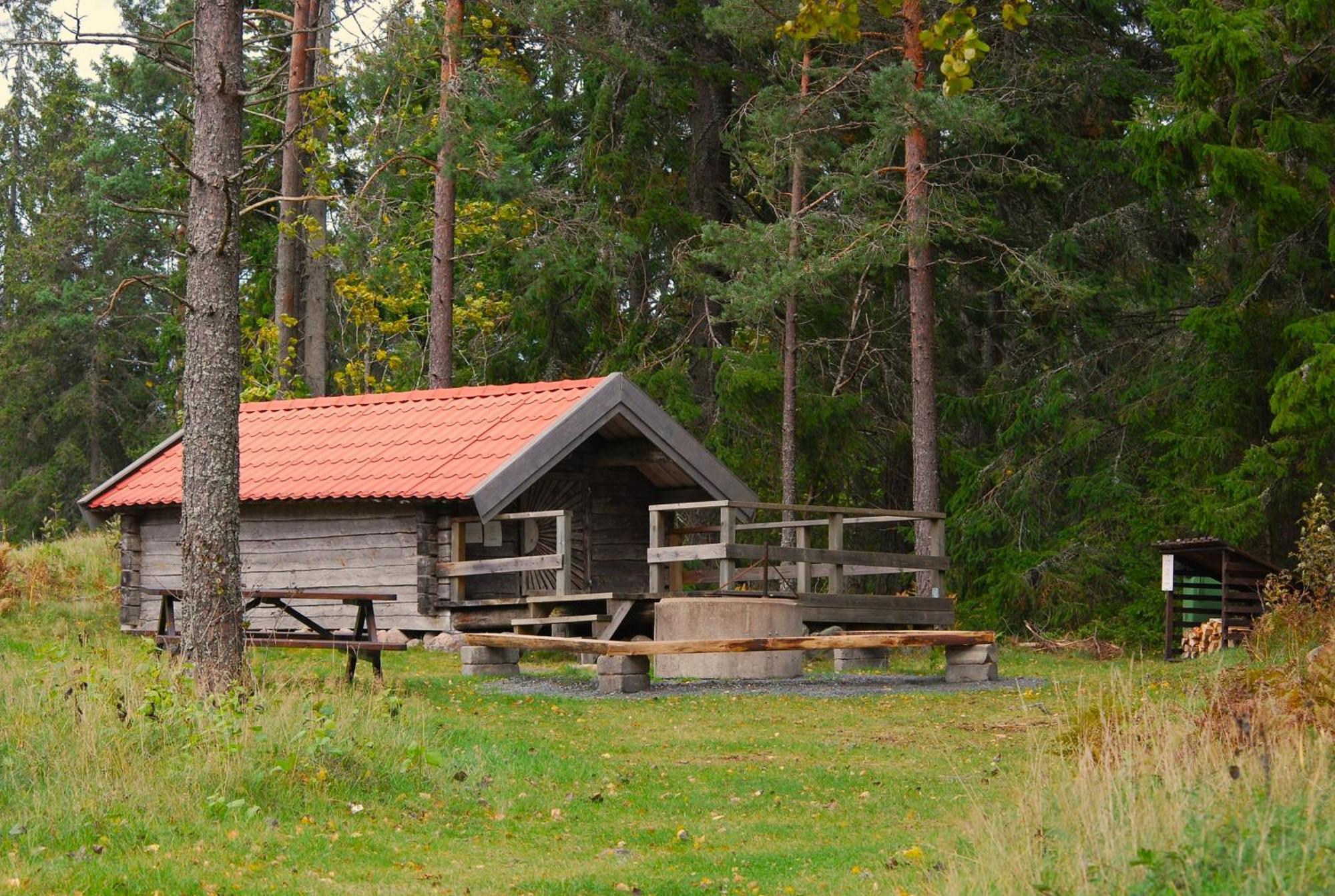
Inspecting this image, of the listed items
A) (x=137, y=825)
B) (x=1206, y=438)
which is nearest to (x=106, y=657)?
(x=137, y=825)

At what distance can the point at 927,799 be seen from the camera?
9.70m

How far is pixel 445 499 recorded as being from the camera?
19.8m

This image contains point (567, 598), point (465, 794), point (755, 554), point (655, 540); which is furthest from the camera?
point (655, 540)

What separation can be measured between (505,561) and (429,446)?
2182mm

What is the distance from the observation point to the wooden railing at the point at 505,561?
20.0m

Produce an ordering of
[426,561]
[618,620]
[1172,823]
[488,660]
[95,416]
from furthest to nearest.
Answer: [95,416]
[426,561]
[618,620]
[488,660]
[1172,823]

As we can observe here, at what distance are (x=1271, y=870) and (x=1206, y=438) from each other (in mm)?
17239

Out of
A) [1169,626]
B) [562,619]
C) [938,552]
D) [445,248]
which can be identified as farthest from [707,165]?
[1169,626]

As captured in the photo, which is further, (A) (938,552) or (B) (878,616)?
(A) (938,552)

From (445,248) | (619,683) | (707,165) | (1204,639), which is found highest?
(707,165)

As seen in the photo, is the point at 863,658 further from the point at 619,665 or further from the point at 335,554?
the point at 335,554

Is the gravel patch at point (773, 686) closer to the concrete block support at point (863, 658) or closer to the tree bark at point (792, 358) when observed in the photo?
the concrete block support at point (863, 658)

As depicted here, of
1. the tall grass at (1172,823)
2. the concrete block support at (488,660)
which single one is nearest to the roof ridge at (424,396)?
the concrete block support at (488,660)

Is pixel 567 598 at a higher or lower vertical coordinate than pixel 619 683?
higher
